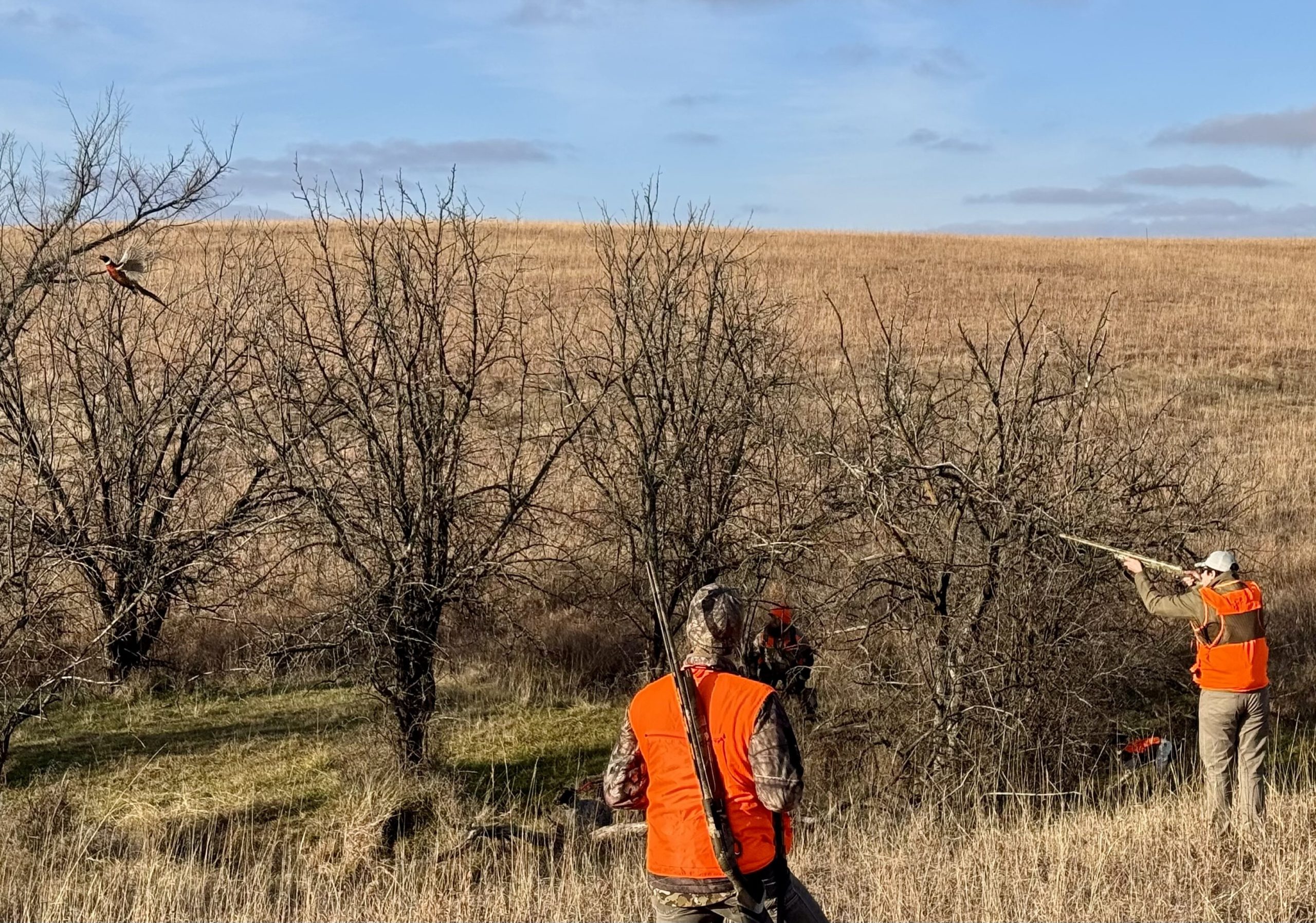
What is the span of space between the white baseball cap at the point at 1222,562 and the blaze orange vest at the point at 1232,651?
131 mm

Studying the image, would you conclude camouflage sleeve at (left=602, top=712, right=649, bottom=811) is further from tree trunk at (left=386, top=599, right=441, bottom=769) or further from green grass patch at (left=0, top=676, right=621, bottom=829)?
tree trunk at (left=386, top=599, right=441, bottom=769)

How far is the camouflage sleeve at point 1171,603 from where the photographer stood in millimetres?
7191

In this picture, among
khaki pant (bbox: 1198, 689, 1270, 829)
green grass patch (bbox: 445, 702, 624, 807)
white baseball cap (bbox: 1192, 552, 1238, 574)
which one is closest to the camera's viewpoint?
white baseball cap (bbox: 1192, 552, 1238, 574)

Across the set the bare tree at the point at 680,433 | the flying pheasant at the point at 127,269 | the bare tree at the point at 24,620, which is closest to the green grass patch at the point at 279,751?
the bare tree at the point at 24,620

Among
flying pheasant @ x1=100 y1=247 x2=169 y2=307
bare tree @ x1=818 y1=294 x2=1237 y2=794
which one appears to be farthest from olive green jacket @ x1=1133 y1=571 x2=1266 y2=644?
flying pheasant @ x1=100 y1=247 x2=169 y2=307

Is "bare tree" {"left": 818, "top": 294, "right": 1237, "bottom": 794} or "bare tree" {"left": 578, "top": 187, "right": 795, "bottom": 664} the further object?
"bare tree" {"left": 578, "top": 187, "right": 795, "bottom": 664}

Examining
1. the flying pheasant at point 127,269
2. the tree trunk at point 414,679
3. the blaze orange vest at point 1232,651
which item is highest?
the flying pheasant at point 127,269

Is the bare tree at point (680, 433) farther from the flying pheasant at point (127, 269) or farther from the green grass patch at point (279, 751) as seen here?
the flying pheasant at point (127, 269)

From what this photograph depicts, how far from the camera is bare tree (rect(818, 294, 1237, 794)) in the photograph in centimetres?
823

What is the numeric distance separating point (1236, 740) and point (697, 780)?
5.00 metres

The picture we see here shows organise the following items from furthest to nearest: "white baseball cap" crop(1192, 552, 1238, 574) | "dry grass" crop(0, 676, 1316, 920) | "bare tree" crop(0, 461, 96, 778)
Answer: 1. "bare tree" crop(0, 461, 96, 778)
2. "white baseball cap" crop(1192, 552, 1238, 574)
3. "dry grass" crop(0, 676, 1316, 920)

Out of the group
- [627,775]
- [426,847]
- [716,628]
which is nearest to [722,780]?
[627,775]

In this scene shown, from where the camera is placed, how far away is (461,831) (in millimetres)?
7961

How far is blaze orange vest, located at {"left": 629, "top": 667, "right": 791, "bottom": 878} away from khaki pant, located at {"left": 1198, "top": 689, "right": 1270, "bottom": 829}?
455 centimetres
